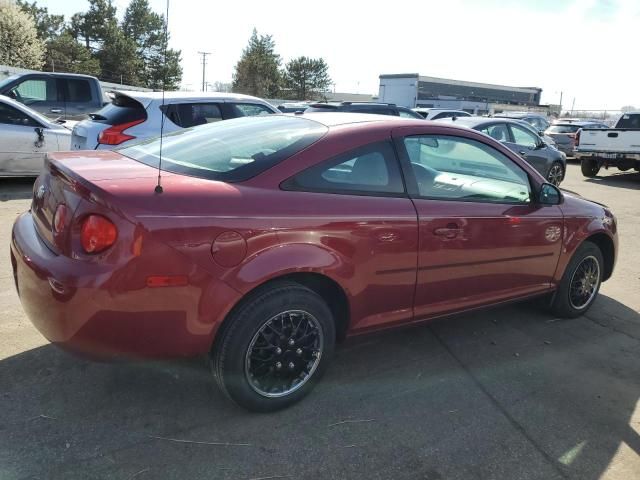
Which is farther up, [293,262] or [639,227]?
[293,262]

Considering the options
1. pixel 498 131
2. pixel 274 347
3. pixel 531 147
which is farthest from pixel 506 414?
pixel 531 147

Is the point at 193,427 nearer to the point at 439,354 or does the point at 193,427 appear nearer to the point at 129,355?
the point at 129,355

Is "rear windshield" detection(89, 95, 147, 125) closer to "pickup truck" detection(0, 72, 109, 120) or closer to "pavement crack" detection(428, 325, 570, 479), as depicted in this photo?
"pavement crack" detection(428, 325, 570, 479)

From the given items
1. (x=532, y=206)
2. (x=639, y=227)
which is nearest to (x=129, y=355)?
(x=532, y=206)

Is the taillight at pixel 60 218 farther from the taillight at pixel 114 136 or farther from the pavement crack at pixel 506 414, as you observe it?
the taillight at pixel 114 136

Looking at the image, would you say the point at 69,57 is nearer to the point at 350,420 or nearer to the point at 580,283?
the point at 580,283

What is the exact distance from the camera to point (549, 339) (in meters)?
4.06

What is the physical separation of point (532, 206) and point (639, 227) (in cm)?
543

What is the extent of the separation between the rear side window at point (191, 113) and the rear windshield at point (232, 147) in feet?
12.4

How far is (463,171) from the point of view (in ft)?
12.9

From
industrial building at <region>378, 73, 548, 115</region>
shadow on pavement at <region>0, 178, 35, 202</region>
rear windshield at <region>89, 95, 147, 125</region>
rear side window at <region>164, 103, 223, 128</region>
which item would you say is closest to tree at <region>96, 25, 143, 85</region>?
industrial building at <region>378, 73, 548, 115</region>

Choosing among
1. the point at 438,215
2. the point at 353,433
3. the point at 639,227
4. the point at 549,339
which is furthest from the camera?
the point at 639,227

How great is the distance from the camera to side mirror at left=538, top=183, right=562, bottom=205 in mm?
3842

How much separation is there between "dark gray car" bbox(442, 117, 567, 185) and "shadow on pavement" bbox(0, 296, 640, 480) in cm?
767
